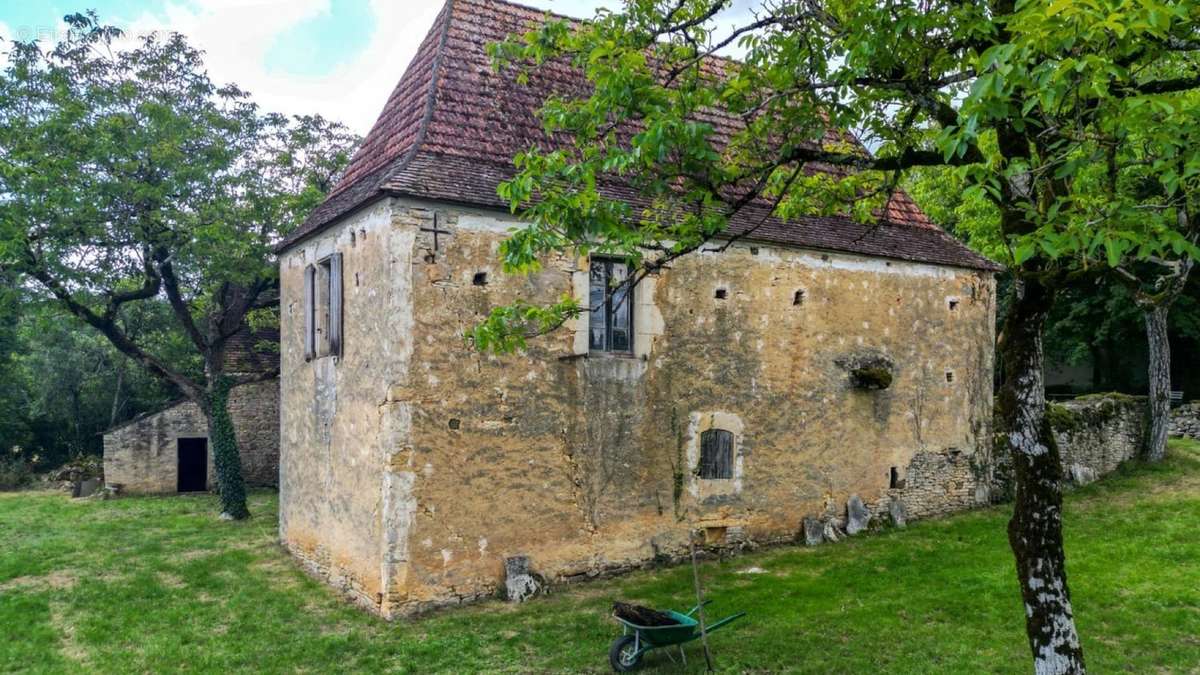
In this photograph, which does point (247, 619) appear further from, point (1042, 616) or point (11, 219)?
point (11, 219)

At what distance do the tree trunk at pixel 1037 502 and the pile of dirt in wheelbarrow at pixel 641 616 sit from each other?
285cm

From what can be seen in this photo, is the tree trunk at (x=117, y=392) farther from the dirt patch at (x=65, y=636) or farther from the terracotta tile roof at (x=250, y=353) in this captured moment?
the dirt patch at (x=65, y=636)

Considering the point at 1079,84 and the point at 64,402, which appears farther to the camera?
the point at 64,402

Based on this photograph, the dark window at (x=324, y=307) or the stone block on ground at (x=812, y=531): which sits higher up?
the dark window at (x=324, y=307)

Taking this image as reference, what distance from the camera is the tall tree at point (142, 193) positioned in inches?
571

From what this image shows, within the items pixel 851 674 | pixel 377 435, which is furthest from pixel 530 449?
pixel 851 674

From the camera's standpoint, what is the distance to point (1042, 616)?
5.39m

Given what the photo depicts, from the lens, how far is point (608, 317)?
1045cm

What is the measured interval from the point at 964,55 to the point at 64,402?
27675 millimetres

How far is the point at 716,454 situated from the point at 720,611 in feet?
9.19

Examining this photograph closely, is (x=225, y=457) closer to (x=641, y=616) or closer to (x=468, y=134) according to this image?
(x=468, y=134)

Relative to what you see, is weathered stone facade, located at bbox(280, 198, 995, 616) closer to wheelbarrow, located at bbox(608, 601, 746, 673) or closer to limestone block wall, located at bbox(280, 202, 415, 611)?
limestone block wall, located at bbox(280, 202, 415, 611)

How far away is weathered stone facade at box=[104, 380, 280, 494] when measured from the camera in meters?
20.4

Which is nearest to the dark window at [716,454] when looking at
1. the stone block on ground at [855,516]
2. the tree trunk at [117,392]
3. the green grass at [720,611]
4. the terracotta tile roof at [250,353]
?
the green grass at [720,611]
